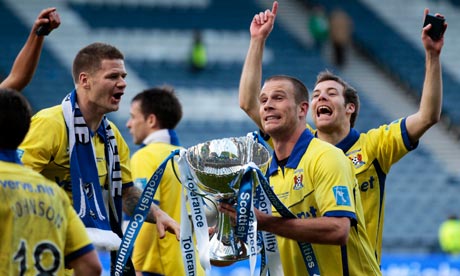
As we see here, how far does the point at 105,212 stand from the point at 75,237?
5.00ft

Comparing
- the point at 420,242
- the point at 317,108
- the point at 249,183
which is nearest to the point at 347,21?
the point at 420,242

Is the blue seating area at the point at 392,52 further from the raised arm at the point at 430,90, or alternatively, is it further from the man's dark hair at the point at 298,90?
the man's dark hair at the point at 298,90

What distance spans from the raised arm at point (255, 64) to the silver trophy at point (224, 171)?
861mm

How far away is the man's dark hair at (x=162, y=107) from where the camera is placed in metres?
7.75

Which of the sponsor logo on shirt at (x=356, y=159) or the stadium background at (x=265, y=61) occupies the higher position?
the stadium background at (x=265, y=61)

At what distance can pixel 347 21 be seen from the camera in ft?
72.4

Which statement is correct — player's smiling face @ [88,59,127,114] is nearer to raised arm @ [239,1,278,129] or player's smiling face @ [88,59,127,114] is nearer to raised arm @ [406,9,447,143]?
raised arm @ [239,1,278,129]

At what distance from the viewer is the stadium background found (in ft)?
63.8

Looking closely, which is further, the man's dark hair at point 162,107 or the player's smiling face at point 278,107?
the man's dark hair at point 162,107

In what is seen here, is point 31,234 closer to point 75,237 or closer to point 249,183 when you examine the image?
point 75,237

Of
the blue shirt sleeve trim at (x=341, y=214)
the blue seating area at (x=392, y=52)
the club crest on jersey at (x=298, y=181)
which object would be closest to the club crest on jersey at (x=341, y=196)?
the blue shirt sleeve trim at (x=341, y=214)

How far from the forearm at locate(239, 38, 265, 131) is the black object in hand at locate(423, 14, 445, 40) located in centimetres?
99

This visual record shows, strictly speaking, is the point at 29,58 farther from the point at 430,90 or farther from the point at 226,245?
the point at 430,90

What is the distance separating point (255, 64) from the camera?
243 inches
